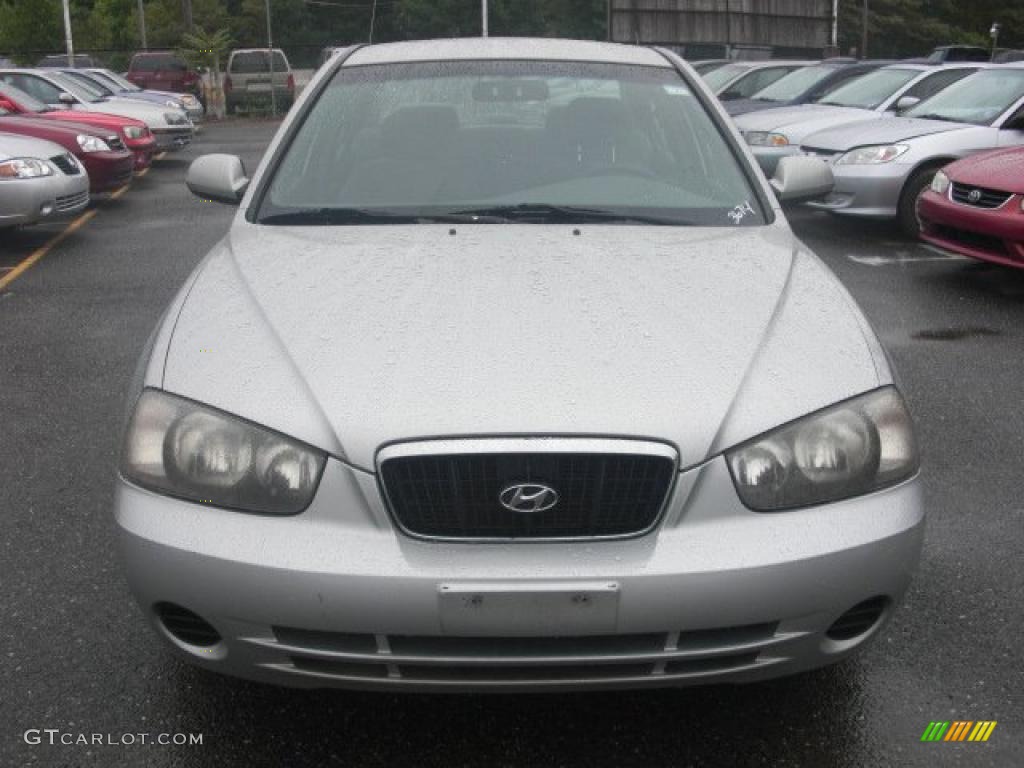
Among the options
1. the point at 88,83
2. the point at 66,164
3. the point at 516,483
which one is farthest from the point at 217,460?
the point at 88,83

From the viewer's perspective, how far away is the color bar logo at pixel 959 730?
2.82 meters

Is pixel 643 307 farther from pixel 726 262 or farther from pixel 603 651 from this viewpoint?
pixel 603 651

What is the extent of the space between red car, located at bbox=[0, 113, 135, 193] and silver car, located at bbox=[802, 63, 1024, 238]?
744cm

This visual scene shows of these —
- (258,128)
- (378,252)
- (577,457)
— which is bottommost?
(258,128)

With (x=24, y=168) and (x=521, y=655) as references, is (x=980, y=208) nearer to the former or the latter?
(x=521, y=655)

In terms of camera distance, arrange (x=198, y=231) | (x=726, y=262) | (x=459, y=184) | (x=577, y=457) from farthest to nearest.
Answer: (x=198, y=231)
(x=459, y=184)
(x=726, y=262)
(x=577, y=457)

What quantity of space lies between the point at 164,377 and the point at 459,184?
1330 millimetres

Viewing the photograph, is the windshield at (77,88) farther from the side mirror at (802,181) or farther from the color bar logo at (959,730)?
the color bar logo at (959,730)

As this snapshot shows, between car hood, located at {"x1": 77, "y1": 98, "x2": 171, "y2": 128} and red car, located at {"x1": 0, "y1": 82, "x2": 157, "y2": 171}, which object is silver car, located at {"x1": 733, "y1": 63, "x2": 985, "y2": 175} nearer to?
red car, located at {"x1": 0, "y1": 82, "x2": 157, "y2": 171}

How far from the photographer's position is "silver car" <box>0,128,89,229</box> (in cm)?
999

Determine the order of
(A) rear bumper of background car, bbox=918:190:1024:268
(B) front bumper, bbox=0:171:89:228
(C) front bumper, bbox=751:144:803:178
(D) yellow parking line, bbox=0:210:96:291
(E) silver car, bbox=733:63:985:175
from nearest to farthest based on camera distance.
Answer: (A) rear bumper of background car, bbox=918:190:1024:268
(D) yellow parking line, bbox=0:210:96:291
(B) front bumper, bbox=0:171:89:228
(C) front bumper, bbox=751:144:803:178
(E) silver car, bbox=733:63:985:175

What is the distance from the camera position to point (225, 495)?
8.22ft

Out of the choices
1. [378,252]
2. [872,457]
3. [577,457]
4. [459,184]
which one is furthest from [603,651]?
[459,184]

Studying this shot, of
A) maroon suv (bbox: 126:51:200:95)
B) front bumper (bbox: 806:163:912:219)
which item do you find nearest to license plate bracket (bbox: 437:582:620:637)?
front bumper (bbox: 806:163:912:219)
